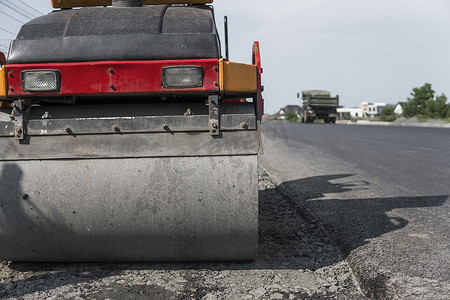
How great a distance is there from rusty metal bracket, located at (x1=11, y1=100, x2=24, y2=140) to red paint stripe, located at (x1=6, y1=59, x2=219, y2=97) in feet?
0.19

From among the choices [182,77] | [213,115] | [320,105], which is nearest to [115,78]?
[182,77]

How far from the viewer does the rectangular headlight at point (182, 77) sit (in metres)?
2.67

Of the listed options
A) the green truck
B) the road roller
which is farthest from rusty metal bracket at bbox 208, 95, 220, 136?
the green truck

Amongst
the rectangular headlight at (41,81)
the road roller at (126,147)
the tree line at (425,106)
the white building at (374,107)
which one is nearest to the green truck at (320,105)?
the tree line at (425,106)

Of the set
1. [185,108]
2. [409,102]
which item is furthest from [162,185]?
[409,102]

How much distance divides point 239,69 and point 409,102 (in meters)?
65.2

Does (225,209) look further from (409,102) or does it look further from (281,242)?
(409,102)

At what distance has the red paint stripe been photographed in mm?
2676

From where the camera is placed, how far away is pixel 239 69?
2.71 metres

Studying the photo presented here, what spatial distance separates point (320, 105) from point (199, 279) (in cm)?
3411

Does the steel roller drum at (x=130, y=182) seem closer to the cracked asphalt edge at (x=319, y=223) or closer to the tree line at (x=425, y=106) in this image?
the cracked asphalt edge at (x=319, y=223)

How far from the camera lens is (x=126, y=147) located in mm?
2701

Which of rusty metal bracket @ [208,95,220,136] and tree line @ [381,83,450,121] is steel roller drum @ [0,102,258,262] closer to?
rusty metal bracket @ [208,95,220,136]

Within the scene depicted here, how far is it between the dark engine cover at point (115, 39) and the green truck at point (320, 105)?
3374 cm
